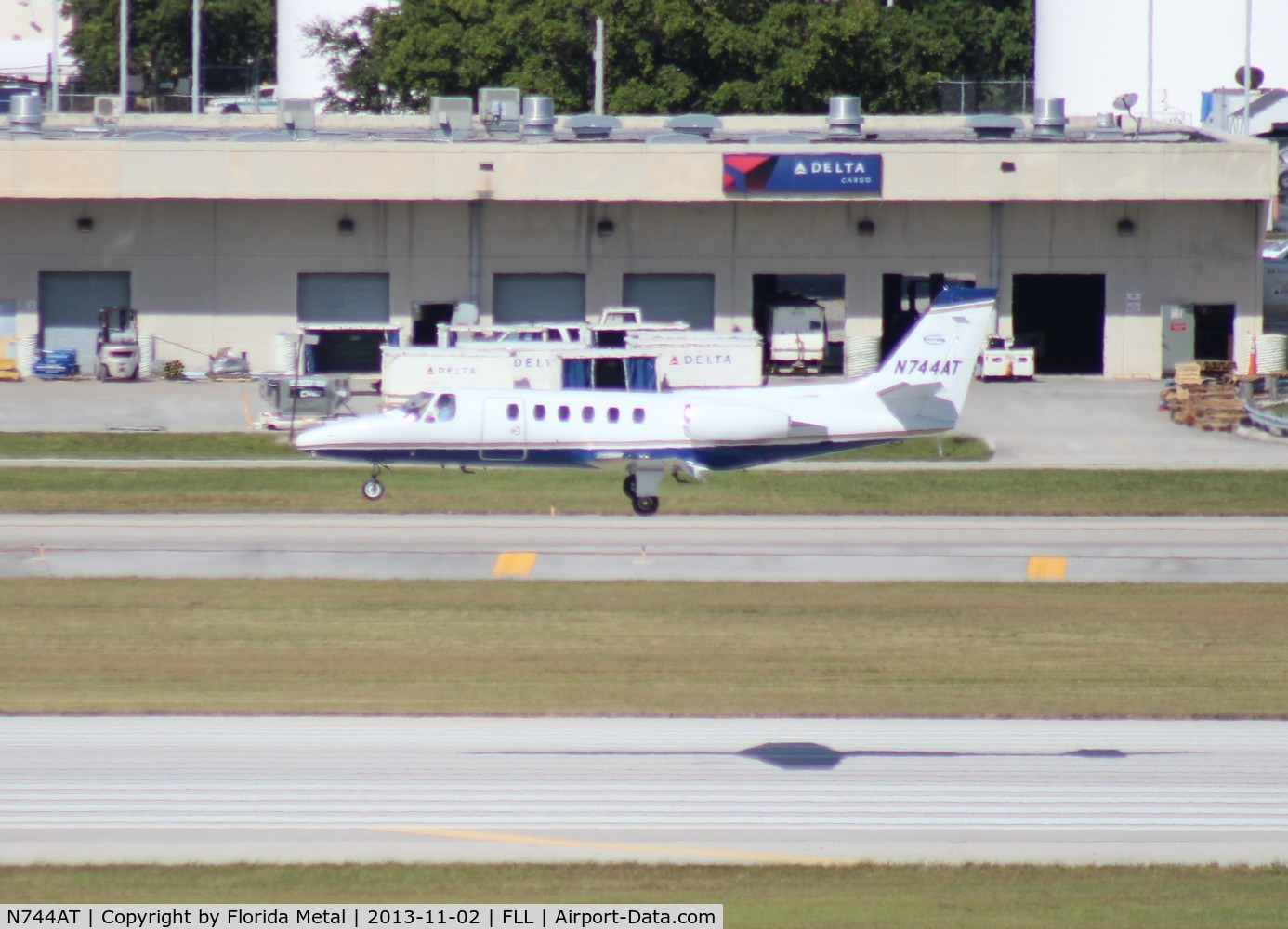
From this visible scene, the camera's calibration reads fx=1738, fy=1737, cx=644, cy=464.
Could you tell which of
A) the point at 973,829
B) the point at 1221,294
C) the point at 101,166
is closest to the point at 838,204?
the point at 1221,294

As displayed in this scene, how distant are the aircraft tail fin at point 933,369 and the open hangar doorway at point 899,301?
28416 mm

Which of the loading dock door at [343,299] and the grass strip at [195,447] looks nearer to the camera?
the grass strip at [195,447]

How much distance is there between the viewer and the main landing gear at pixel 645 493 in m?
38.0

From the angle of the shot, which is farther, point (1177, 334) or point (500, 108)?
point (500, 108)

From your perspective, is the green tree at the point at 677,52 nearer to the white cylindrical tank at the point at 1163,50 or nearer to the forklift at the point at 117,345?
the white cylindrical tank at the point at 1163,50

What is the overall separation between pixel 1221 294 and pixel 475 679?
50.8 meters

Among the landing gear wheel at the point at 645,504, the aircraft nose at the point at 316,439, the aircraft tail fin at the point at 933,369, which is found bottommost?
the landing gear wheel at the point at 645,504

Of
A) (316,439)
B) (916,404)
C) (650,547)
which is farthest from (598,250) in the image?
(650,547)

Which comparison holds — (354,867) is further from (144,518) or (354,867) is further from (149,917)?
(144,518)

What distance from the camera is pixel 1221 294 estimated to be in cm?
6681

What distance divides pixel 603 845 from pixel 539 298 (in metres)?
51.8

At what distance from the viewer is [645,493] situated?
1506 inches

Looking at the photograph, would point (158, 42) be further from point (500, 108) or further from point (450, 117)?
point (500, 108)

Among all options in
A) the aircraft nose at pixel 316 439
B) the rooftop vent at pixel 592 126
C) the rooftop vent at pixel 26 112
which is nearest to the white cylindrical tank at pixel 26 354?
the rooftop vent at pixel 26 112
